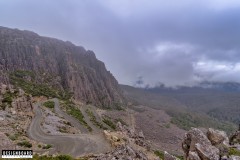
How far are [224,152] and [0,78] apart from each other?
137589mm

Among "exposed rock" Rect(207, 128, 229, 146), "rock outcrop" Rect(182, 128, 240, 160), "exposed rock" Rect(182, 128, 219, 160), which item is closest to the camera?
"rock outcrop" Rect(182, 128, 240, 160)

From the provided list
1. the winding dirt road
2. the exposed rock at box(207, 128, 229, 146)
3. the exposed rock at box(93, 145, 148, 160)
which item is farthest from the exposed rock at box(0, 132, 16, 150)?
the exposed rock at box(207, 128, 229, 146)

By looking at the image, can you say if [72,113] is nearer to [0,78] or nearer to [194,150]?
[0,78]

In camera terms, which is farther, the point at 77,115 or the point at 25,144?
the point at 77,115

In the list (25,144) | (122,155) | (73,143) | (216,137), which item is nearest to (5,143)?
(25,144)

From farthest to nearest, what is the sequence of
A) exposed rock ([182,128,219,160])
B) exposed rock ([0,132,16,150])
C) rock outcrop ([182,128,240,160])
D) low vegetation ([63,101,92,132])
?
low vegetation ([63,101,92,132]), exposed rock ([0,132,16,150]), exposed rock ([182,128,219,160]), rock outcrop ([182,128,240,160])

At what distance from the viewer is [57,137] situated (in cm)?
7806

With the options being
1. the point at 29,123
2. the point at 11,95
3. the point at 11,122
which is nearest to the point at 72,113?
the point at 11,95

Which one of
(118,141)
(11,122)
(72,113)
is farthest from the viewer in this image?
(72,113)

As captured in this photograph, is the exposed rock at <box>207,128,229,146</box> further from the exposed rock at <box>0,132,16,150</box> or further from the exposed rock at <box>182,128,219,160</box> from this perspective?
the exposed rock at <box>0,132,16,150</box>

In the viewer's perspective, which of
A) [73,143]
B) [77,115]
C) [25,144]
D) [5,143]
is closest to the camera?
[5,143]

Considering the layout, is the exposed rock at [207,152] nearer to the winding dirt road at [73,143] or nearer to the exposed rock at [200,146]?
the exposed rock at [200,146]

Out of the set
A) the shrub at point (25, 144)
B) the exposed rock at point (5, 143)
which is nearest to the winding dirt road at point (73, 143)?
the shrub at point (25, 144)

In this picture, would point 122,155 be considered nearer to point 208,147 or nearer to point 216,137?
point 208,147
